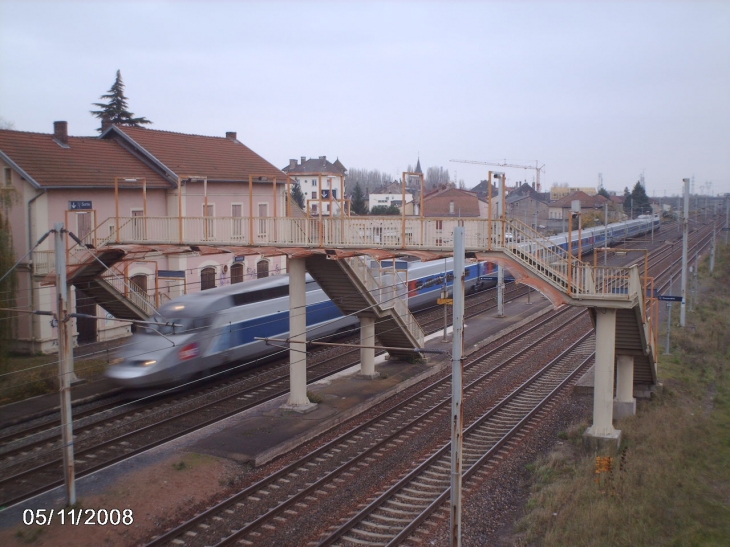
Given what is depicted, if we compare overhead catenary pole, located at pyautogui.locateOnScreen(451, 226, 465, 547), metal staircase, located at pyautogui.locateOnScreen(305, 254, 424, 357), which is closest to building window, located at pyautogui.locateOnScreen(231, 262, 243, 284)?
metal staircase, located at pyautogui.locateOnScreen(305, 254, 424, 357)

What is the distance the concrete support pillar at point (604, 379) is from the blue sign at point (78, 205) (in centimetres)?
1800

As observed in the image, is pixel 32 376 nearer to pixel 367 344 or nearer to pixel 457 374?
pixel 367 344

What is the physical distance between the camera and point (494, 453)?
14156 millimetres

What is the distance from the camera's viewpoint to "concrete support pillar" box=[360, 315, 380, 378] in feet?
62.1

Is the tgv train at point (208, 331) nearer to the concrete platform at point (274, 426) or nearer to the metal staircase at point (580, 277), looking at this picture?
the concrete platform at point (274, 426)

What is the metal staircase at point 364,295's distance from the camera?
17.1 meters

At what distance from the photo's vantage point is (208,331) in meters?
19.0

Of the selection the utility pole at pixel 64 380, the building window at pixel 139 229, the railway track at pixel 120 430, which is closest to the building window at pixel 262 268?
the railway track at pixel 120 430

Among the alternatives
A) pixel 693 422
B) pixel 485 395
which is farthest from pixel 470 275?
pixel 693 422

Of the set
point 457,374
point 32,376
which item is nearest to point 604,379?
point 457,374

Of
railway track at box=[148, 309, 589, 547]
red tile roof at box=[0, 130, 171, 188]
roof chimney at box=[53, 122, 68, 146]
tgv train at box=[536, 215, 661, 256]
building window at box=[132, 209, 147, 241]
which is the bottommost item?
railway track at box=[148, 309, 589, 547]

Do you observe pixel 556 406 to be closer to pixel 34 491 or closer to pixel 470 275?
pixel 34 491

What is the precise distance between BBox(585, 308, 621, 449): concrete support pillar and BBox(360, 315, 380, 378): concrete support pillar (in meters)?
6.75

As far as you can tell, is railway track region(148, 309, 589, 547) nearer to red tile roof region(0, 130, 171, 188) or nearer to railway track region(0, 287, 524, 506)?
railway track region(0, 287, 524, 506)
